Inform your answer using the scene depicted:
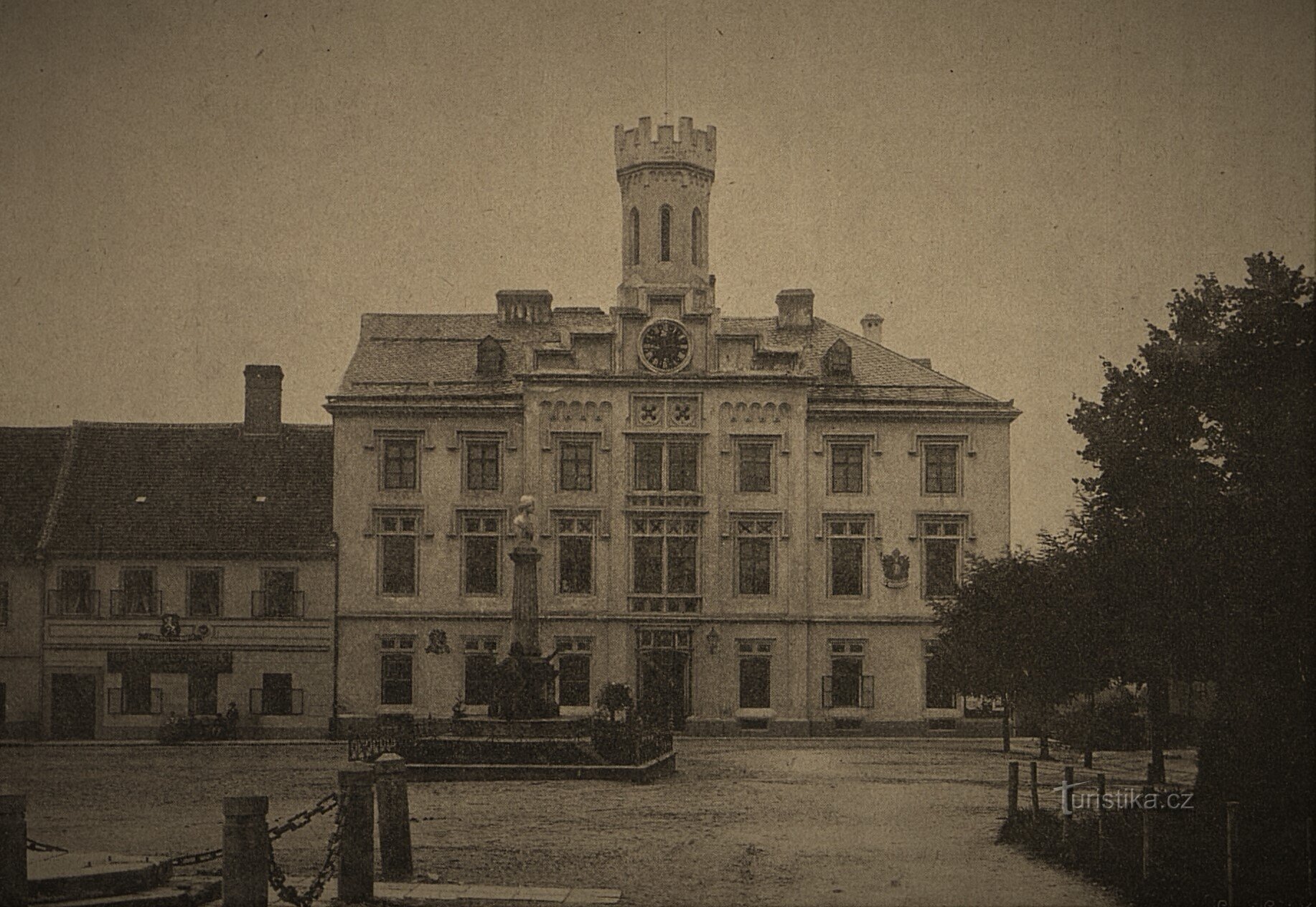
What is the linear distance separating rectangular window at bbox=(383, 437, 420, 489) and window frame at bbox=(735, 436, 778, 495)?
346 inches

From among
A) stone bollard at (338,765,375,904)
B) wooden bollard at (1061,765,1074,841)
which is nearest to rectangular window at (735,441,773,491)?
wooden bollard at (1061,765,1074,841)

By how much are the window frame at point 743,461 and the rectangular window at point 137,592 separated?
15724 mm

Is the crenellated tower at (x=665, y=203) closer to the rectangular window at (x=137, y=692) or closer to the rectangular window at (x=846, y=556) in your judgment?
the rectangular window at (x=846, y=556)

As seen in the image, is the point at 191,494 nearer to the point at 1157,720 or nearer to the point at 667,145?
the point at 667,145

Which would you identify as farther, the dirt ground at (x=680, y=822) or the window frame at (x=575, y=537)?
the window frame at (x=575, y=537)

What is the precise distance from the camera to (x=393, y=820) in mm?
17188

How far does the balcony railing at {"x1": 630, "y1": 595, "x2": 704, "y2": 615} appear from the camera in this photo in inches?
1777

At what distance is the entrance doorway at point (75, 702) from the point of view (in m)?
42.0

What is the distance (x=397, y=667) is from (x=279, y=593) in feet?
12.2

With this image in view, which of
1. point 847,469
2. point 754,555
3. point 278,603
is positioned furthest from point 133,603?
point 847,469

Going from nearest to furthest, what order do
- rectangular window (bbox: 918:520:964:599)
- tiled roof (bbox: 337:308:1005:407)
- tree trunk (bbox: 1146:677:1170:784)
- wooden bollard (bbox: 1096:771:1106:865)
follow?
wooden bollard (bbox: 1096:771:1106:865), tree trunk (bbox: 1146:677:1170:784), rectangular window (bbox: 918:520:964:599), tiled roof (bbox: 337:308:1005:407)

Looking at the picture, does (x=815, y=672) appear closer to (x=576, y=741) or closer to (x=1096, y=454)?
(x=1096, y=454)

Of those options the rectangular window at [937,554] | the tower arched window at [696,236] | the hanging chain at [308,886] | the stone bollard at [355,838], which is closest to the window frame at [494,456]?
the tower arched window at [696,236]

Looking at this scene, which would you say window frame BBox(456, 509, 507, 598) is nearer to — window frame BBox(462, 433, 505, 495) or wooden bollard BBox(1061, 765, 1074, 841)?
window frame BBox(462, 433, 505, 495)
